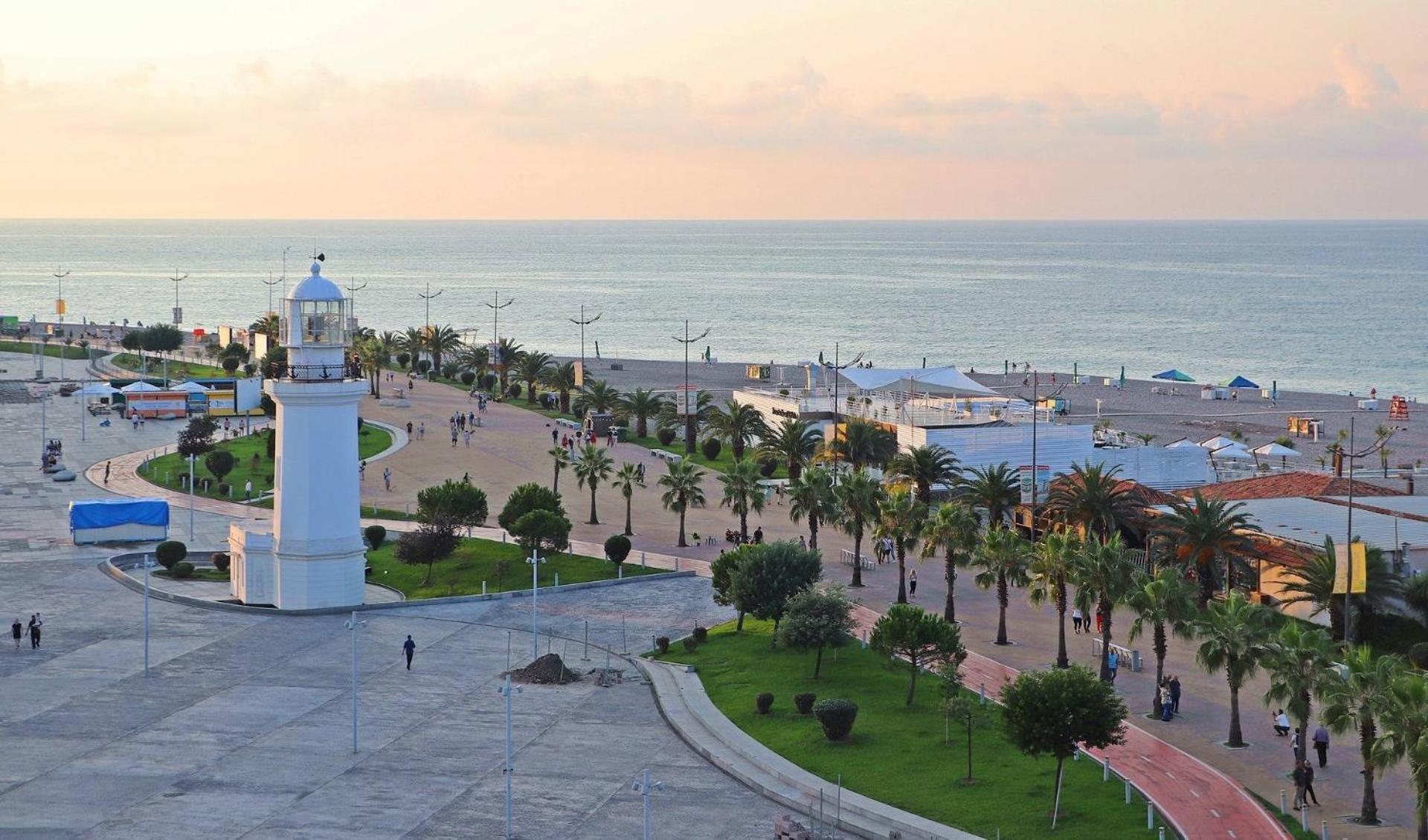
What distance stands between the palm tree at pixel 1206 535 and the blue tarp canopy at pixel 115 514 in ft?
108

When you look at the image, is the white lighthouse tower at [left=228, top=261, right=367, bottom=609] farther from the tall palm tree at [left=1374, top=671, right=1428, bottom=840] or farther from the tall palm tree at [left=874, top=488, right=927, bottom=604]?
the tall palm tree at [left=1374, top=671, right=1428, bottom=840]

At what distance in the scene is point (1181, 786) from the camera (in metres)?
31.2

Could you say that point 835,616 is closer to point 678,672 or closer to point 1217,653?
point 678,672

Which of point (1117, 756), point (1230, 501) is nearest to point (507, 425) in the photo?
point (1230, 501)

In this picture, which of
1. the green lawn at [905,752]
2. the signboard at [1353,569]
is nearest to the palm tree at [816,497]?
the green lawn at [905,752]

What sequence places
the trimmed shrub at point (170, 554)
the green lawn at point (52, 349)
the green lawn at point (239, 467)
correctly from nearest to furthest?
1. the trimmed shrub at point (170, 554)
2. the green lawn at point (239, 467)
3. the green lawn at point (52, 349)

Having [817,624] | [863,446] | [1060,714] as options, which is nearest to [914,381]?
[863,446]

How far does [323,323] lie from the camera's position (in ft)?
151

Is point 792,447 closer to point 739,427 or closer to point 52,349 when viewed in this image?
point 739,427

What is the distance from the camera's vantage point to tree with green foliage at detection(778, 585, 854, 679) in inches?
1517

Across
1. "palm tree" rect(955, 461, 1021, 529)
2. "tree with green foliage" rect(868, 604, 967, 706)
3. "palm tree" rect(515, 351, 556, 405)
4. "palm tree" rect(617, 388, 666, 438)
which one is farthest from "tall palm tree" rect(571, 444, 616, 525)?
"palm tree" rect(515, 351, 556, 405)

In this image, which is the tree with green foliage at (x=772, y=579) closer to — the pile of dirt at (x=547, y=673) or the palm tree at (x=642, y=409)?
the pile of dirt at (x=547, y=673)

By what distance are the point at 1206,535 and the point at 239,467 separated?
141 ft

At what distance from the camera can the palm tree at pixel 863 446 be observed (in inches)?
2566
